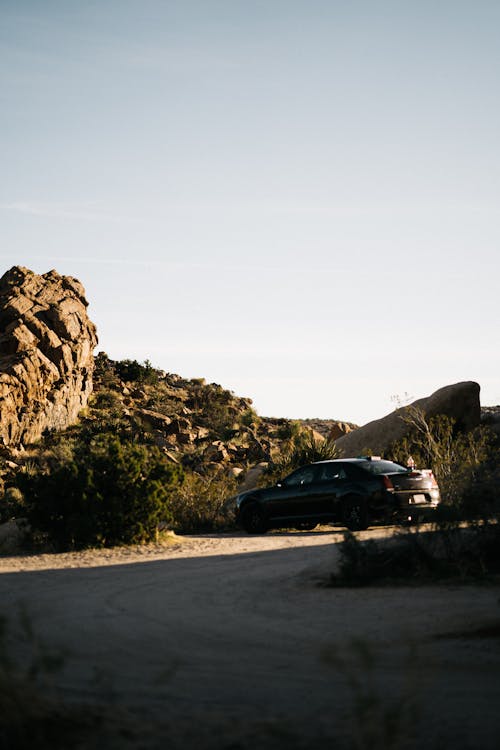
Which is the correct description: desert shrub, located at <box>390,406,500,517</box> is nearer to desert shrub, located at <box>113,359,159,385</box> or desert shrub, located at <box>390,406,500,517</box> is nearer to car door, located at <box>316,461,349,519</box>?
car door, located at <box>316,461,349,519</box>

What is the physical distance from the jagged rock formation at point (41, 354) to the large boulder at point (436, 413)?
18.8 meters

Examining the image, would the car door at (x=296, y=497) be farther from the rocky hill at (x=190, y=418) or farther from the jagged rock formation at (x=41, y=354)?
the jagged rock formation at (x=41, y=354)

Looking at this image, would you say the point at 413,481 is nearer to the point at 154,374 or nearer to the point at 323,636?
the point at 323,636

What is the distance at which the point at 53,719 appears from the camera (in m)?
4.77

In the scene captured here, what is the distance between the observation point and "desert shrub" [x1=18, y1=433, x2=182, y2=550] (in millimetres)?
16875

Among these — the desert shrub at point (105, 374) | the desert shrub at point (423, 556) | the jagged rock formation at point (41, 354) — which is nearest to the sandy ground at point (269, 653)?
the desert shrub at point (423, 556)

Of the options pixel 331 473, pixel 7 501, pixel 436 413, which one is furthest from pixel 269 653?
pixel 436 413

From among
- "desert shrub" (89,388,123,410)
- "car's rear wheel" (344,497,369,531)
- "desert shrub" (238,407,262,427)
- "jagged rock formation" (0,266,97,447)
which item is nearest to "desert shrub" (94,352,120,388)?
"desert shrub" (89,388,123,410)

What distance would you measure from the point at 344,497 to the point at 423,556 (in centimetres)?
773

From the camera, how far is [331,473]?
19.7 meters

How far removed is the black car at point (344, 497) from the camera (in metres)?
18.5

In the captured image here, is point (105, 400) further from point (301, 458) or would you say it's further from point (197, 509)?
point (197, 509)

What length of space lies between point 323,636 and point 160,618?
6.72ft

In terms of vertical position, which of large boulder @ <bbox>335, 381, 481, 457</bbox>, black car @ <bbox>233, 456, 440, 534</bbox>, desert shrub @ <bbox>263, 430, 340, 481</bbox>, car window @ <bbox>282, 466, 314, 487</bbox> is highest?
large boulder @ <bbox>335, 381, 481, 457</bbox>
